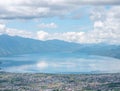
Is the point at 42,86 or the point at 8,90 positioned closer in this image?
the point at 8,90

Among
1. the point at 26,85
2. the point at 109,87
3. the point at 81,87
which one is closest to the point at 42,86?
the point at 26,85

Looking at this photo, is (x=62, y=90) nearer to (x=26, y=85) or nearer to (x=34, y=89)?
(x=34, y=89)

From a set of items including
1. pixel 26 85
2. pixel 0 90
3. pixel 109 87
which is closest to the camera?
pixel 0 90

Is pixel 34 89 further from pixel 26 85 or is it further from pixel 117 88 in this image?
pixel 117 88

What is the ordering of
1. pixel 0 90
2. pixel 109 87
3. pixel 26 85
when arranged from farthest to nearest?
pixel 26 85, pixel 109 87, pixel 0 90

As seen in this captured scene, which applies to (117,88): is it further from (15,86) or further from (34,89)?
(15,86)

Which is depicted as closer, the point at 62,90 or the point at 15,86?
the point at 62,90

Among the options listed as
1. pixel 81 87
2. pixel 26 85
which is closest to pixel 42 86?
pixel 26 85

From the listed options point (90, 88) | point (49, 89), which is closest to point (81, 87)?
point (90, 88)
